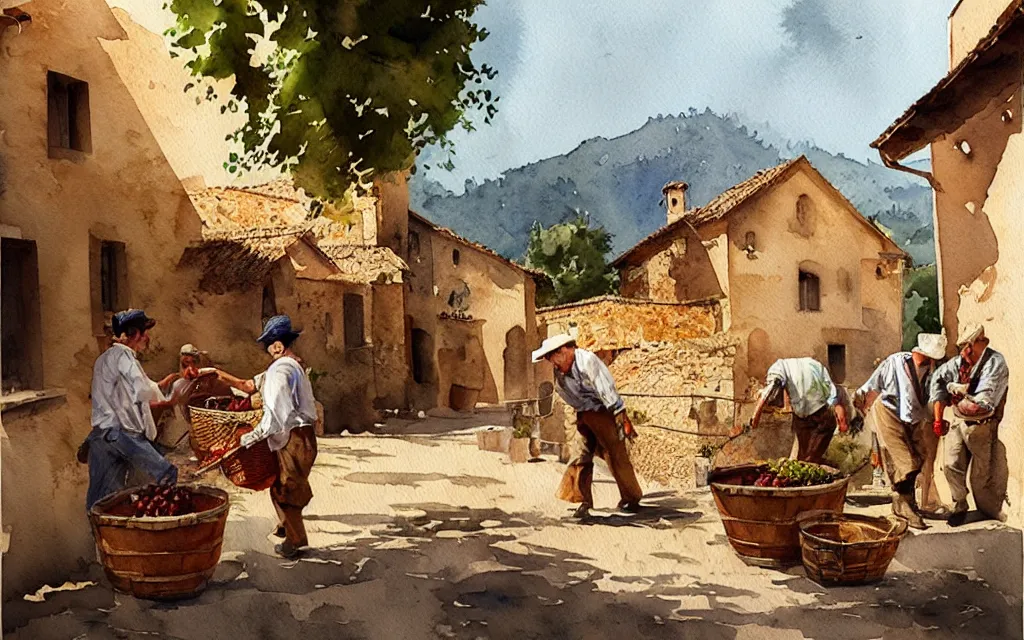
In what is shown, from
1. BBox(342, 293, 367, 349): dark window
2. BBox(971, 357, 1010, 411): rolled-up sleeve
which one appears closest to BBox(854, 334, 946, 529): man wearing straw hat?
BBox(971, 357, 1010, 411): rolled-up sleeve

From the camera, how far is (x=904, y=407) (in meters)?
4.64

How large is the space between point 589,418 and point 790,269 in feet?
4.73

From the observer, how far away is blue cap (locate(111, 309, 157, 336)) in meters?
4.05

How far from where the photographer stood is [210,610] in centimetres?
378

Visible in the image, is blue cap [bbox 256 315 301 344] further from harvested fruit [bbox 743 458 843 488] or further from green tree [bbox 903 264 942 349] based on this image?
green tree [bbox 903 264 942 349]

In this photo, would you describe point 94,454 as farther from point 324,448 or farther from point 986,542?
point 986,542

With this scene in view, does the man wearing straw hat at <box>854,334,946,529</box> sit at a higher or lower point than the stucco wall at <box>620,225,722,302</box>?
lower

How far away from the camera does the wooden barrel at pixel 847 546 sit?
3.84 m

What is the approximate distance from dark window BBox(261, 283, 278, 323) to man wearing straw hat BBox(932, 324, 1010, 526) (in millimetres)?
3636

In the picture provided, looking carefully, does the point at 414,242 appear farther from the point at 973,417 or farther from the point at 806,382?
the point at 973,417

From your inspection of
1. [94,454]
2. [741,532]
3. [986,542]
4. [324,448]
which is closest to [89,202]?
[94,454]

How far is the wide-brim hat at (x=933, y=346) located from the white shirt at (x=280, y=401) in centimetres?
323

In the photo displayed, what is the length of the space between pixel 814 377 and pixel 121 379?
3.56 metres

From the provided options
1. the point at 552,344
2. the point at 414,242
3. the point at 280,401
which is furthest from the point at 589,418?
the point at 280,401
